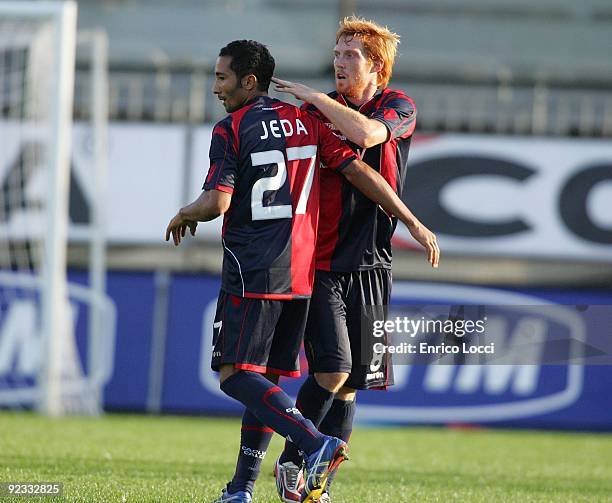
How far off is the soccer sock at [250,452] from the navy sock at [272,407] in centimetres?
24

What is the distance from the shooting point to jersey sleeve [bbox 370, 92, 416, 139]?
482cm

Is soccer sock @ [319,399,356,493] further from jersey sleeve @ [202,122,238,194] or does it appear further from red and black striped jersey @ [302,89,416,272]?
jersey sleeve @ [202,122,238,194]

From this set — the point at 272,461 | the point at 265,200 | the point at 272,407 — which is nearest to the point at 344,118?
the point at 265,200

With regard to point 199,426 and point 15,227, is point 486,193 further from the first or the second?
point 15,227

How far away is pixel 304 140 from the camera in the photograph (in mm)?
4680

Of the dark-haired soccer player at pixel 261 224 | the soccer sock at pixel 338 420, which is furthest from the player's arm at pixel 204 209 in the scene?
the soccer sock at pixel 338 420

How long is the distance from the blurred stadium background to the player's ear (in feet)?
20.2

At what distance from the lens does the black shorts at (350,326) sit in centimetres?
483

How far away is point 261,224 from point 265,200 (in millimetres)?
99

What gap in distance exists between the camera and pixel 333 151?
475 centimetres

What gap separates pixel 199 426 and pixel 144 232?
11.2 ft

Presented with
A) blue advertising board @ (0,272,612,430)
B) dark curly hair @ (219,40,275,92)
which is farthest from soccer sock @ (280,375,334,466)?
blue advertising board @ (0,272,612,430)

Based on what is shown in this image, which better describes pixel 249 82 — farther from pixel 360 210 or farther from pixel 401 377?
pixel 401 377

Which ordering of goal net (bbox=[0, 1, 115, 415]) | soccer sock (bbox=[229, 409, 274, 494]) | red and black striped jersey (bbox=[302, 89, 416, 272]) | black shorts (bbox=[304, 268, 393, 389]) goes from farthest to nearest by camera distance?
goal net (bbox=[0, 1, 115, 415]), red and black striped jersey (bbox=[302, 89, 416, 272]), black shorts (bbox=[304, 268, 393, 389]), soccer sock (bbox=[229, 409, 274, 494])
